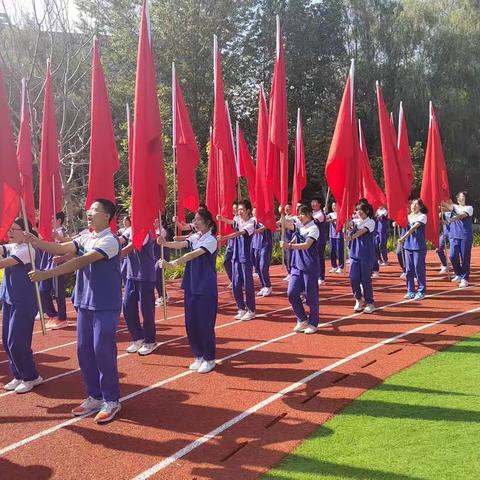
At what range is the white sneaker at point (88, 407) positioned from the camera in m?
5.19

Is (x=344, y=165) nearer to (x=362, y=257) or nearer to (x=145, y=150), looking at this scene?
(x=362, y=257)

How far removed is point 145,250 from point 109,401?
8.52 ft

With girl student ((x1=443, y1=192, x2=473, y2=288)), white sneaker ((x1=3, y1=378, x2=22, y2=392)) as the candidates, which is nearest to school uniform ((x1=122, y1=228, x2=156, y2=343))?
white sneaker ((x1=3, y1=378, x2=22, y2=392))

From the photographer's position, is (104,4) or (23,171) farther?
(104,4)

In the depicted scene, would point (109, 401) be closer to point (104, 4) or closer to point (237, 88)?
point (237, 88)

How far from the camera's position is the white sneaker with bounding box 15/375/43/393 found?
19.5ft

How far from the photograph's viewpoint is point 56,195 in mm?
7871

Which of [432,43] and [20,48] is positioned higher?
[432,43]

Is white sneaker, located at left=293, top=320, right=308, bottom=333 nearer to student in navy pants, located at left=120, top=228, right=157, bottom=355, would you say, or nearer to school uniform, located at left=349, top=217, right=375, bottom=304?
school uniform, located at left=349, top=217, right=375, bottom=304

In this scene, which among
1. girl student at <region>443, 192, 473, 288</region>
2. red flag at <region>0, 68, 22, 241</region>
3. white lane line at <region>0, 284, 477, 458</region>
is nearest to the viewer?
white lane line at <region>0, 284, 477, 458</region>

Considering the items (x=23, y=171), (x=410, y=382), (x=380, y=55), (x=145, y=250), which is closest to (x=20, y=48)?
(x=23, y=171)

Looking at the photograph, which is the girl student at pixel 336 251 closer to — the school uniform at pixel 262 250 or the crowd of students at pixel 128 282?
the school uniform at pixel 262 250

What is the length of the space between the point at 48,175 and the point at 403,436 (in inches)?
216

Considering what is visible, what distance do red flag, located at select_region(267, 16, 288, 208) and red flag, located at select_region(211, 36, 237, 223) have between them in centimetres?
79
